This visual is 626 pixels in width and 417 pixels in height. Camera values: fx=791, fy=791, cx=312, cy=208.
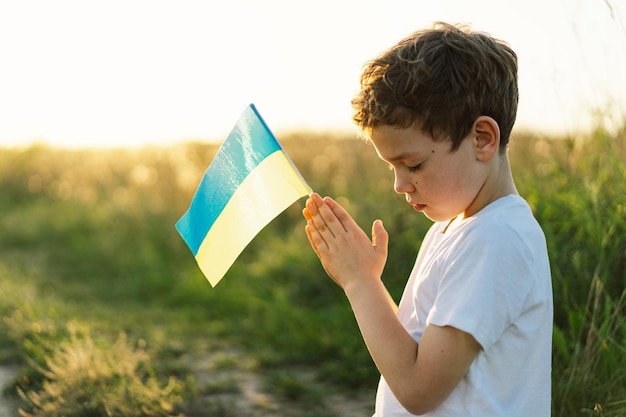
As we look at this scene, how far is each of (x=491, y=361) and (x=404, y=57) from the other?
2.37 feet

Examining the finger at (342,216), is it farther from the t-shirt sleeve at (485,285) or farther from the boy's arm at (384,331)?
the t-shirt sleeve at (485,285)

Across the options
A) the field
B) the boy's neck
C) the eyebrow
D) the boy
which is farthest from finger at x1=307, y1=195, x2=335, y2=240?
the field

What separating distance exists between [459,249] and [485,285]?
0.11 meters

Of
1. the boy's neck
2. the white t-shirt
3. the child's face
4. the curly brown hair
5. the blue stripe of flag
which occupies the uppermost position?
the blue stripe of flag

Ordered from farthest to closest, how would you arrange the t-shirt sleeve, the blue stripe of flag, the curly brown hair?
the blue stripe of flag < the curly brown hair < the t-shirt sleeve

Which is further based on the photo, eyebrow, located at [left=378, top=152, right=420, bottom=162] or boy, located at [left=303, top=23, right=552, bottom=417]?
eyebrow, located at [left=378, top=152, right=420, bottom=162]

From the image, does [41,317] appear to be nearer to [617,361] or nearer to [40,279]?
[40,279]

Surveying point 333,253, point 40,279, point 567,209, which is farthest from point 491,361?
point 40,279

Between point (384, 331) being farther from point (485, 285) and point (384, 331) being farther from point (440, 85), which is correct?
point (440, 85)

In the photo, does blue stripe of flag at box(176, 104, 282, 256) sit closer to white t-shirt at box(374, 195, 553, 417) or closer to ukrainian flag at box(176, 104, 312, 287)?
ukrainian flag at box(176, 104, 312, 287)

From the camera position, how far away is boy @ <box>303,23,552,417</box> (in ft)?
5.59

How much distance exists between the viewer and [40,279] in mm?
7207

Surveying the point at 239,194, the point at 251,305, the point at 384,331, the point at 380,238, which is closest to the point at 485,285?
the point at 384,331

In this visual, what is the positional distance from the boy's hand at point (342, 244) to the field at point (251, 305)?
124 centimetres
